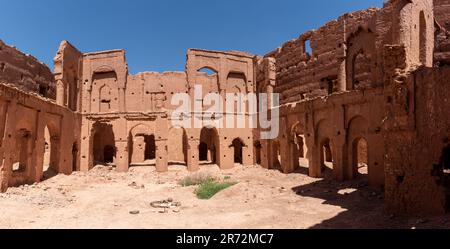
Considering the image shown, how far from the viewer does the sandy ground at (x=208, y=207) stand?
378 inches

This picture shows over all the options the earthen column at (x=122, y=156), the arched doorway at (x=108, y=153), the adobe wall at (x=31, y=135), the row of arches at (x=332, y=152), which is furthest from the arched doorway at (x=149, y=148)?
the row of arches at (x=332, y=152)

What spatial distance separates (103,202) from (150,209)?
295 cm

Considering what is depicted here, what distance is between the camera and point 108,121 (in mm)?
24859

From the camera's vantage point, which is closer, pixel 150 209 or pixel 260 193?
pixel 150 209

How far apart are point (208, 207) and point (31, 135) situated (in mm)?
11329

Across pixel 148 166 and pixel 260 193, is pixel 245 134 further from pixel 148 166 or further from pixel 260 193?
pixel 260 193

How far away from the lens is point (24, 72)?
24.1 m

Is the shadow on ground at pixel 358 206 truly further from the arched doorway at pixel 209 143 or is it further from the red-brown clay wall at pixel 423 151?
the arched doorway at pixel 209 143

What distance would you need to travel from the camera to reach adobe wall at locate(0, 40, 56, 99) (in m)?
22.1

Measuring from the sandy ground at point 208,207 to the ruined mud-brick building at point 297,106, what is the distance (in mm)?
1159

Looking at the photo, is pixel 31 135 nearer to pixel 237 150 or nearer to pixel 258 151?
pixel 258 151

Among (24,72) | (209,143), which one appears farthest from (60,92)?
(209,143)

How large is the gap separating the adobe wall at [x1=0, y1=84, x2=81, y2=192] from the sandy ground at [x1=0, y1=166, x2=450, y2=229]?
1.03 meters

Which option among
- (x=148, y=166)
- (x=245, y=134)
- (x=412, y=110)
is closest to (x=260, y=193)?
(x=412, y=110)
